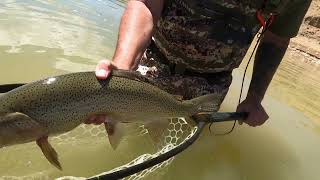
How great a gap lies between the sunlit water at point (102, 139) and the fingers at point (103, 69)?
1.39 meters

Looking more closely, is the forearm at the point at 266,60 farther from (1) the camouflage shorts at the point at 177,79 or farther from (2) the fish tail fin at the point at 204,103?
(2) the fish tail fin at the point at 204,103

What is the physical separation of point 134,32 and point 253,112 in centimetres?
135

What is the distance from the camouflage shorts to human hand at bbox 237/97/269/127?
204 mm

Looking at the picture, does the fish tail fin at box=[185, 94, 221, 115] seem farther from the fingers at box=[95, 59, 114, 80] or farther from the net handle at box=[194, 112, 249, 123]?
the fingers at box=[95, 59, 114, 80]

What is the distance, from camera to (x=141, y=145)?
4324 mm

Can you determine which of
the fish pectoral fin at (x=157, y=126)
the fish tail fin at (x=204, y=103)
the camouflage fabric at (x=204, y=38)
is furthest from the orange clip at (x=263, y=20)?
the fish pectoral fin at (x=157, y=126)

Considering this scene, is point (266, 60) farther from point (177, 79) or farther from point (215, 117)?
point (215, 117)

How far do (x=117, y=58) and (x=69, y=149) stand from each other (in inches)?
54.7

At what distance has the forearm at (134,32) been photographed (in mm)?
2971

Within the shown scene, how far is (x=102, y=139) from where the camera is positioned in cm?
429

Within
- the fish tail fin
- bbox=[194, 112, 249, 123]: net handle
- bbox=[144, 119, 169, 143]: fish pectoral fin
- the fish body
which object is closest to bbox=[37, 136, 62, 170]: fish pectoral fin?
the fish body

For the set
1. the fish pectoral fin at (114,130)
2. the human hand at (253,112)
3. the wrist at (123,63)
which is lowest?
the human hand at (253,112)

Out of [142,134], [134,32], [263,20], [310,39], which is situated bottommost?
[310,39]

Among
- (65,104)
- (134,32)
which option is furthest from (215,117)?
(65,104)
